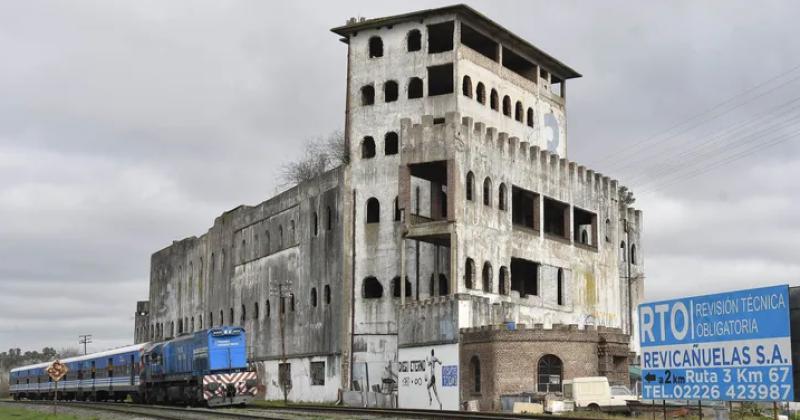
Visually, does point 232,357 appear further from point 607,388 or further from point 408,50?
point 408,50

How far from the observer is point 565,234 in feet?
194

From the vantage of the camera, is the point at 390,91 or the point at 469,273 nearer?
the point at 469,273

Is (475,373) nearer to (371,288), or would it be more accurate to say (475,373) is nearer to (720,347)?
(371,288)

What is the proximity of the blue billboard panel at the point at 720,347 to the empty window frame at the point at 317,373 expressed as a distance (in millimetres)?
37869

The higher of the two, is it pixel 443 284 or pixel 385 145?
pixel 385 145

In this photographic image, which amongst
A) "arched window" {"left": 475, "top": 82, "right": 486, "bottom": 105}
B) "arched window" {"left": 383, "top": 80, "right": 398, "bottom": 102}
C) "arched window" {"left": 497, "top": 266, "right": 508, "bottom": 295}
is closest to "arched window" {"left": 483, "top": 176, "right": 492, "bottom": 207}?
"arched window" {"left": 497, "top": 266, "right": 508, "bottom": 295}

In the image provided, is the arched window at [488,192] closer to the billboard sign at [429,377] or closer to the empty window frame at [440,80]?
the empty window frame at [440,80]

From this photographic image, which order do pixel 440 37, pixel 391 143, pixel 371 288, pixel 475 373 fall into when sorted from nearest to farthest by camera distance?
pixel 475 373, pixel 371 288, pixel 391 143, pixel 440 37

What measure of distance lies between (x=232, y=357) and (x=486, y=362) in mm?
11468

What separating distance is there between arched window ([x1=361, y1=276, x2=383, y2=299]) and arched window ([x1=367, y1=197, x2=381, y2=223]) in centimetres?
333

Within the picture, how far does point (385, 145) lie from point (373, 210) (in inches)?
154

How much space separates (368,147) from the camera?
56875 mm

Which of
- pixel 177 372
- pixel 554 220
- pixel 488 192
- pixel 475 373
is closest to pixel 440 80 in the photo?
pixel 488 192

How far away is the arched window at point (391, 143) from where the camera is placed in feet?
184
